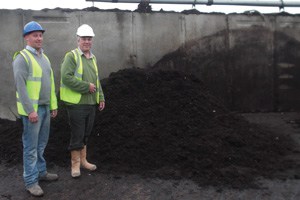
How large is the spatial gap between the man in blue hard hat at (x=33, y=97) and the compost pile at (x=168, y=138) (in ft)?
3.27

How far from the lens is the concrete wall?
24.6 ft

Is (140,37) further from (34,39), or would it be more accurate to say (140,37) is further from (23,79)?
(23,79)

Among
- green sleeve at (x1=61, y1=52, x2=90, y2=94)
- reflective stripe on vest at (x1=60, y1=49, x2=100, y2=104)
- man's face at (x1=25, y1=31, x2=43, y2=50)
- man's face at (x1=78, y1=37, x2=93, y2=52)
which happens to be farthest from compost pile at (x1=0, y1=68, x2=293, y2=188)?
man's face at (x1=25, y1=31, x2=43, y2=50)

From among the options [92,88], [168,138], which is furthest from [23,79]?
[168,138]

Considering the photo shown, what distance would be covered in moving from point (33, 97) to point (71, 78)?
1.85 ft

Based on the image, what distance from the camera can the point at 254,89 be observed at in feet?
29.2

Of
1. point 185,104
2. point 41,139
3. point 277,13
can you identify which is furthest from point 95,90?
point 277,13

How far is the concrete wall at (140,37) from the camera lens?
7.48m

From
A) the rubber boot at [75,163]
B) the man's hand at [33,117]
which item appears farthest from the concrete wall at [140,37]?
the man's hand at [33,117]

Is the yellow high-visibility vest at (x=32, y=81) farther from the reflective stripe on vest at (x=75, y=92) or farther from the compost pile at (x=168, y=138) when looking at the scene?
the compost pile at (x=168, y=138)

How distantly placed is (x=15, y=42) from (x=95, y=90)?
3745 millimetres

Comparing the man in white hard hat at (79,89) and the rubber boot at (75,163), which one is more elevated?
the man in white hard hat at (79,89)

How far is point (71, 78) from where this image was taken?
4.45 metres

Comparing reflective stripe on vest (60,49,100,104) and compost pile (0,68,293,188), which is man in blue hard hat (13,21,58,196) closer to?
reflective stripe on vest (60,49,100,104)
